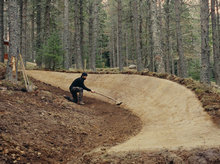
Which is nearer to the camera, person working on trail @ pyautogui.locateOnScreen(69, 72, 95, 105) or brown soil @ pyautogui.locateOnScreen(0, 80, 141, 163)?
brown soil @ pyautogui.locateOnScreen(0, 80, 141, 163)

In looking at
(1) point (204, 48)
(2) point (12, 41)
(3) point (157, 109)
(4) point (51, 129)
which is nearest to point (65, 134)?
(4) point (51, 129)

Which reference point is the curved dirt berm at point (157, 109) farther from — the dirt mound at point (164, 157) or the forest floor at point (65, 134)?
the forest floor at point (65, 134)

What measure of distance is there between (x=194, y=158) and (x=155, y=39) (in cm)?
1135

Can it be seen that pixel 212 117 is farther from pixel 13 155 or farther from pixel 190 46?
pixel 190 46

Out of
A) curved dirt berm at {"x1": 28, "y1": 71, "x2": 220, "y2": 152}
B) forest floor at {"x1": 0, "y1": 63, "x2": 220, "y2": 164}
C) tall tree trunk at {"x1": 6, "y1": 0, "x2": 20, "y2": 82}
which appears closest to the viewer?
forest floor at {"x1": 0, "y1": 63, "x2": 220, "y2": 164}

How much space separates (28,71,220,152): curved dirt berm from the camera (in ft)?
20.4

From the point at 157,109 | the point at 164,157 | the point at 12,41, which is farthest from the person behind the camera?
the point at 12,41

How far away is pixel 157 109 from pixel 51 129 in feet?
18.4

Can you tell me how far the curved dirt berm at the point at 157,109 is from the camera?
6230 millimetres

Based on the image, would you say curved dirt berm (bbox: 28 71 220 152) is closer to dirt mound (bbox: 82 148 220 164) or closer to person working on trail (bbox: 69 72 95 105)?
dirt mound (bbox: 82 148 220 164)

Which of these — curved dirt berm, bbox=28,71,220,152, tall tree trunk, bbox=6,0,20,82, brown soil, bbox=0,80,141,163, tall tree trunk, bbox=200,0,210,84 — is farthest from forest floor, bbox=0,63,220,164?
tall tree trunk, bbox=200,0,210,84

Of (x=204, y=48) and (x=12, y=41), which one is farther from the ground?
(x=12, y=41)

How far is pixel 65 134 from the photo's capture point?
746 cm

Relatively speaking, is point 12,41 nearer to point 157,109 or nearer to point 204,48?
point 157,109
